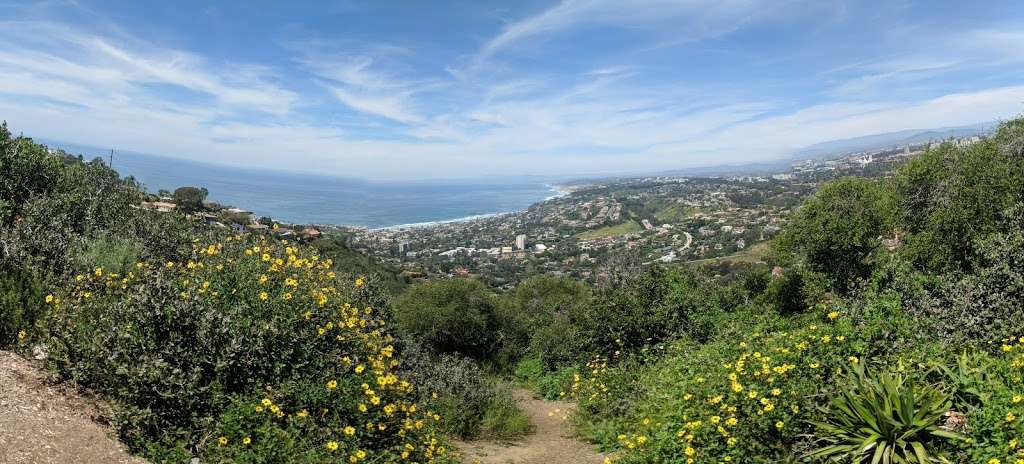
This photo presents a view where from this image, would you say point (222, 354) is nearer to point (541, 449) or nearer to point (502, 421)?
point (541, 449)

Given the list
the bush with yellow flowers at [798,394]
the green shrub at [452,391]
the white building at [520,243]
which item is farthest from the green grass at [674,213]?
the bush with yellow flowers at [798,394]

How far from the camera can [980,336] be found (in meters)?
6.38

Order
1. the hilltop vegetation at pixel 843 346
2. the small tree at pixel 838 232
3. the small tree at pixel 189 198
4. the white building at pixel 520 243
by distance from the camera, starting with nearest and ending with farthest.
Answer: the hilltop vegetation at pixel 843 346, the small tree at pixel 838 232, the small tree at pixel 189 198, the white building at pixel 520 243

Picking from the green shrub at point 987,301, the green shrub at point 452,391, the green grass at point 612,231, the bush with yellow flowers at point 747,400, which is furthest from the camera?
the green grass at point 612,231

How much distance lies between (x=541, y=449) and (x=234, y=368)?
427 centimetres

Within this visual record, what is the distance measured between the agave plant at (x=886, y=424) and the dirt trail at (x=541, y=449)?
2709 millimetres

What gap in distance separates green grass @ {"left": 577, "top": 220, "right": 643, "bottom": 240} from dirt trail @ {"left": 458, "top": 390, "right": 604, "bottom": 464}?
76.6m

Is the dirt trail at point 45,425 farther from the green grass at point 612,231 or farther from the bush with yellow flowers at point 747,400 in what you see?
the green grass at point 612,231

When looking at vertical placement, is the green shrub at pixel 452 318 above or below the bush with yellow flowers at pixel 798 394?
below

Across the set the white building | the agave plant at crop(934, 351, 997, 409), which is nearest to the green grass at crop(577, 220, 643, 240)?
the white building

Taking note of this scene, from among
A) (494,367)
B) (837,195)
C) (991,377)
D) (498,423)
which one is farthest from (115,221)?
(837,195)

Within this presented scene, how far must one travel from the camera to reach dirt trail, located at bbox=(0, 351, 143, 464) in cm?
371

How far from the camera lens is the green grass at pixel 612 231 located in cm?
8494

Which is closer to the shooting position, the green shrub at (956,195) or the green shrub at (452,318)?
the green shrub at (956,195)
